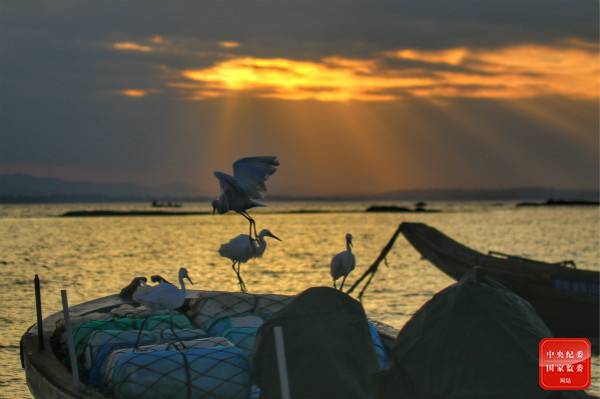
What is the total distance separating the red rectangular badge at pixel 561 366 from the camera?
661cm

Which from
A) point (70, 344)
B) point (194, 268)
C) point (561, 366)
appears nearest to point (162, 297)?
point (70, 344)

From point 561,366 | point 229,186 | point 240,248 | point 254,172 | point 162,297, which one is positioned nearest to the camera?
point 561,366

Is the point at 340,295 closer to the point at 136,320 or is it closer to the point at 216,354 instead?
the point at 216,354

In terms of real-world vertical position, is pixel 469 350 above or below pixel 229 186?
below

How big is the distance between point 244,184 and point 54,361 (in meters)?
3.64

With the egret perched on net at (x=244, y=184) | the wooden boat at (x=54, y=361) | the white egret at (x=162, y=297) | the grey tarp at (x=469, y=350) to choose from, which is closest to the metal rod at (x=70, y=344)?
the wooden boat at (x=54, y=361)

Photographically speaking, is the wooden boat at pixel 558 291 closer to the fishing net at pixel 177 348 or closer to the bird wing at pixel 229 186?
the bird wing at pixel 229 186

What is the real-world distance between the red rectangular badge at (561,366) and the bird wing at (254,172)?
19.2 feet

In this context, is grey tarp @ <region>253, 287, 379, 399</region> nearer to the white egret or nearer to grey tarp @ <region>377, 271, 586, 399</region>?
grey tarp @ <region>377, 271, 586, 399</region>

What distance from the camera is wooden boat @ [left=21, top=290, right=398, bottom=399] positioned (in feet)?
27.9

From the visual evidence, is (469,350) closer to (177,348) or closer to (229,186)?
(177,348)

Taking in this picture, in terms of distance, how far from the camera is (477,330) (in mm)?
6828

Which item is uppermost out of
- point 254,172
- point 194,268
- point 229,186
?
point 254,172

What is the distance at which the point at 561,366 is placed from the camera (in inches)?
263
